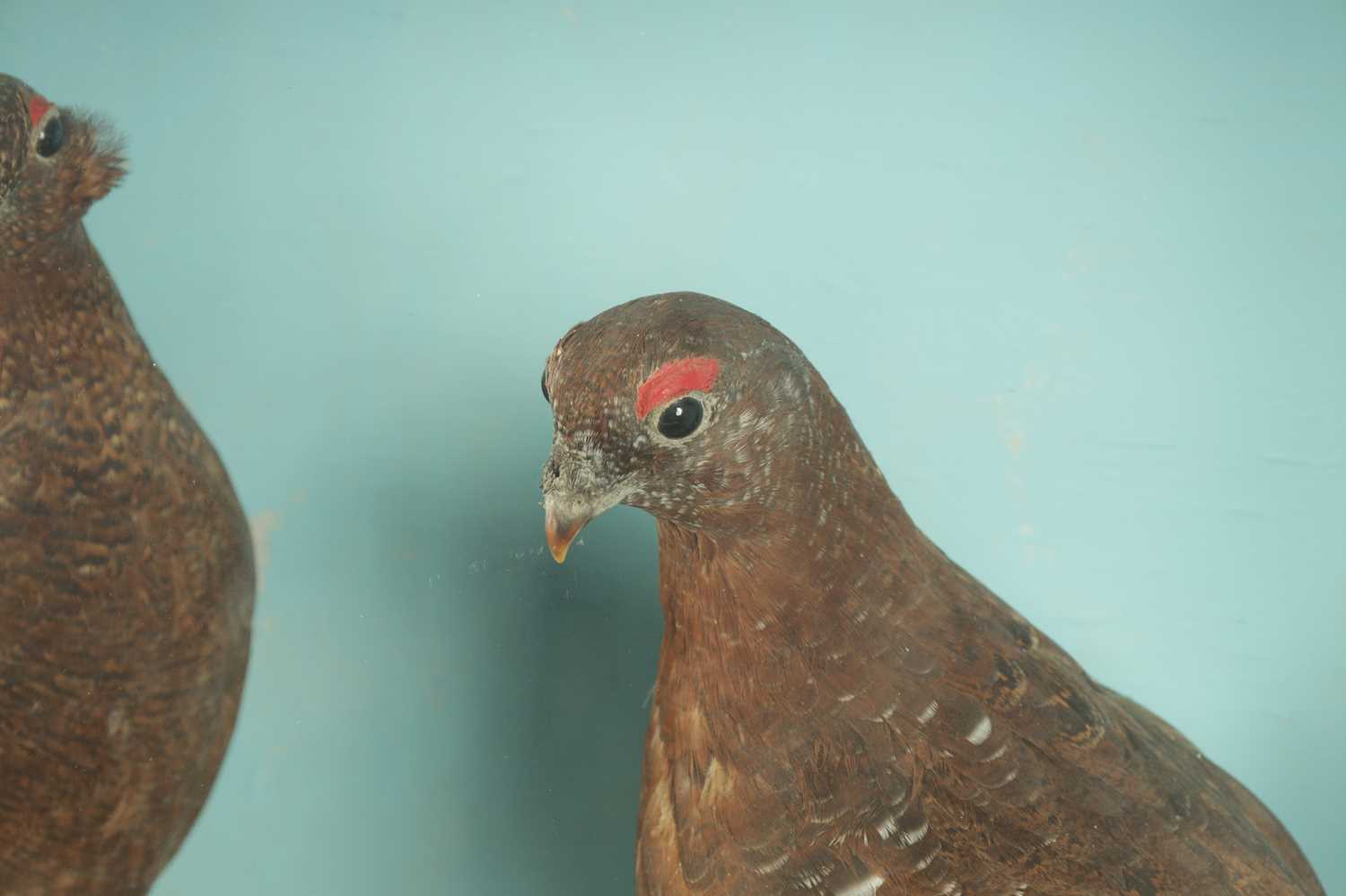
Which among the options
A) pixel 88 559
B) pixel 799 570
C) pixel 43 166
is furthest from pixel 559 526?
pixel 43 166

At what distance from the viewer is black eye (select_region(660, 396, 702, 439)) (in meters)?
1.10

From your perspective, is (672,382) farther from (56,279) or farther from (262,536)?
(56,279)

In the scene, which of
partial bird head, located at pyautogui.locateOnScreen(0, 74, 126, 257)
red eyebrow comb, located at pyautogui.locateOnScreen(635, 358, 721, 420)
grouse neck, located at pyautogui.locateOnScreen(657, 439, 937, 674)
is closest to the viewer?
partial bird head, located at pyautogui.locateOnScreen(0, 74, 126, 257)

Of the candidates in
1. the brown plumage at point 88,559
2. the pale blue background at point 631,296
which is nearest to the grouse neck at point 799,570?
the pale blue background at point 631,296

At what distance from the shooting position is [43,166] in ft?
3.05

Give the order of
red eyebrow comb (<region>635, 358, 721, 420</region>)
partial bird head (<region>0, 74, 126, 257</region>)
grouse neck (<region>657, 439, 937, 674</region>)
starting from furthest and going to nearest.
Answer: grouse neck (<region>657, 439, 937, 674</region>) → red eyebrow comb (<region>635, 358, 721, 420</region>) → partial bird head (<region>0, 74, 126, 257</region>)

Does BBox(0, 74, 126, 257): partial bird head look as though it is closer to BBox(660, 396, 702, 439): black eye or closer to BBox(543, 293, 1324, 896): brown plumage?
BBox(543, 293, 1324, 896): brown plumage

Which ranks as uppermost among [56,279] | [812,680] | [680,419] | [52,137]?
[52,137]

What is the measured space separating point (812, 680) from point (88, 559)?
2.32ft

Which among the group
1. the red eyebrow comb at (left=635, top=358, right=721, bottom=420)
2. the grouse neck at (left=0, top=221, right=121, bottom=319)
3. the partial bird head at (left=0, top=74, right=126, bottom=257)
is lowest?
the red eyebrow comb at (left=635, top=358, right=721, bottom=420)

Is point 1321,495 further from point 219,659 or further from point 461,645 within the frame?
point 219,659

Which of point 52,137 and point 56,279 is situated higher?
point 52,137

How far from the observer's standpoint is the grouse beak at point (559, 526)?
3.64 ft

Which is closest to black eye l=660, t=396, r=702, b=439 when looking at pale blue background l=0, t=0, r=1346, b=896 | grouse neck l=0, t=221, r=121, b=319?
pale blue background l=0, t=0, r=1346, b=896
